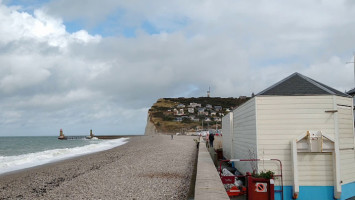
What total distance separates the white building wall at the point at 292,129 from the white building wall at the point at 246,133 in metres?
0.39

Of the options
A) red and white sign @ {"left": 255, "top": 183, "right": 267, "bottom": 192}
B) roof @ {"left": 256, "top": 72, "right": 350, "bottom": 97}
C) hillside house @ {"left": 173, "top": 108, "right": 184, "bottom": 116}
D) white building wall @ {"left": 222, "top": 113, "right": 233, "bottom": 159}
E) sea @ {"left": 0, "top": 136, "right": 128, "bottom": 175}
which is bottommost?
sea @ {"left": 0, "top": 136, "right": 128, "bottom": 175}

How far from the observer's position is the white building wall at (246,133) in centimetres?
928

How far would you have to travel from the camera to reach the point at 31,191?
441 inches

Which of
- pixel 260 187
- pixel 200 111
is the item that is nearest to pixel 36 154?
pixel 260 187

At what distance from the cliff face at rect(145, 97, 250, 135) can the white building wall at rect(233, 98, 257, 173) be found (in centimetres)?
7679

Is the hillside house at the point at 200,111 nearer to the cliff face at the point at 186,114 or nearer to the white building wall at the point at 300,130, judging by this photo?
the cliff face at the point at 186,114

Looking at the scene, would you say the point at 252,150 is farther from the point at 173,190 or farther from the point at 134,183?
the point at 134,183

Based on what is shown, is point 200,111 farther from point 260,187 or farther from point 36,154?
point 260,187

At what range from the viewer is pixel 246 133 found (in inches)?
414

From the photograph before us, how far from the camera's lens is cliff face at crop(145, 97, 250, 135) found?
102 metres

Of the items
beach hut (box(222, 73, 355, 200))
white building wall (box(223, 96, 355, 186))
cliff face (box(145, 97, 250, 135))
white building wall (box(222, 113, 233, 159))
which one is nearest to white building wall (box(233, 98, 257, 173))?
beach hut (box(222, 73, 355, 200))

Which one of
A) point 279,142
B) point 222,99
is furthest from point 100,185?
point 222,99

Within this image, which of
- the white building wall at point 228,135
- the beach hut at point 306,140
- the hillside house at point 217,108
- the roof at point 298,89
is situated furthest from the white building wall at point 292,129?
the hillside house at point 217,108

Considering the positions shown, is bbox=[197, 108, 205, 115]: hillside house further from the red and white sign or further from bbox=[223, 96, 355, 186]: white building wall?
the red and white sign
